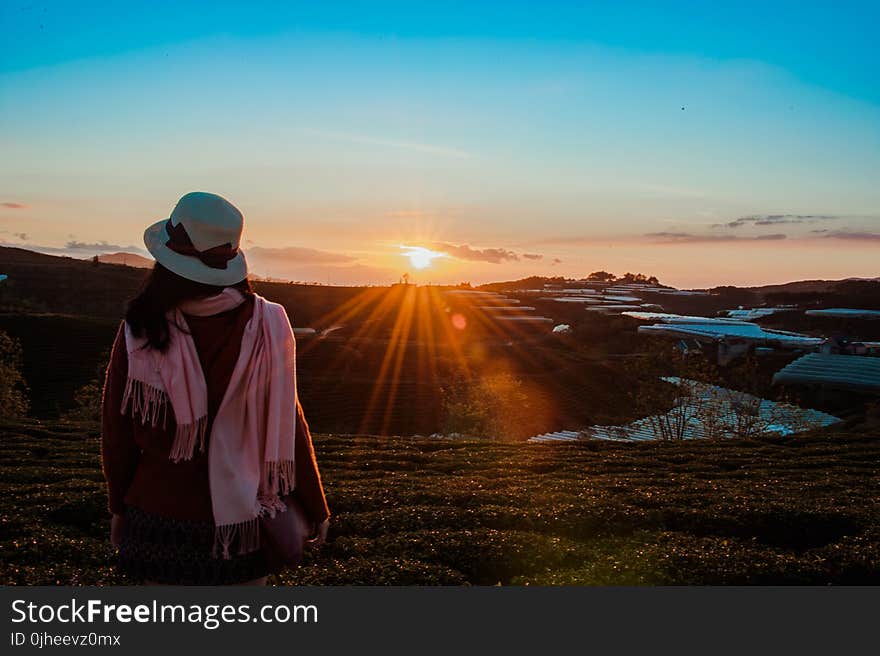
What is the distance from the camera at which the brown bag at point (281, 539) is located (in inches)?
130

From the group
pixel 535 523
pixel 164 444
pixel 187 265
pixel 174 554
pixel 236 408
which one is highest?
pixel 187 265

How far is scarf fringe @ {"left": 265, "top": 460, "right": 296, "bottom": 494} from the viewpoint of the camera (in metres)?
3.30

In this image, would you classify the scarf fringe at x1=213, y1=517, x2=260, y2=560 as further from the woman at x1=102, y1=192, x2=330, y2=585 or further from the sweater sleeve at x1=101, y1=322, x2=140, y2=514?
the sweater sleeve at x1=101, y1=322, x2=140, y2=514

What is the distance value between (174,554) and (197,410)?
70 centimetres

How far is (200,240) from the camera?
315 cm

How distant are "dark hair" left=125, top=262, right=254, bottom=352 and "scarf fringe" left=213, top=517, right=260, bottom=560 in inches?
34.6

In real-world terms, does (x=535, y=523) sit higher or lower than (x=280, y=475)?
lower

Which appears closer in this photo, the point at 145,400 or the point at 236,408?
the point at 145,400

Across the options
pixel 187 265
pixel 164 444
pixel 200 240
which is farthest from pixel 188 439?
pixel 200 240

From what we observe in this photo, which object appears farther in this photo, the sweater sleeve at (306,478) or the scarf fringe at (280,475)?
the sweater sleeve at (306,478)

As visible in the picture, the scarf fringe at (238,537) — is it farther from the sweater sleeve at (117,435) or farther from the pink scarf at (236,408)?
the sweater sleeve at (117,435)

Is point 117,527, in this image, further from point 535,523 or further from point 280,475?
point 535,523

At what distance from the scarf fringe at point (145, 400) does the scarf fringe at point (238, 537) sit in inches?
22.1

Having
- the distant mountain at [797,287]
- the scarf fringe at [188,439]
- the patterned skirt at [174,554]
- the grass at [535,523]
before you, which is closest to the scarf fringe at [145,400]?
the scarf fringe at [188,439]
